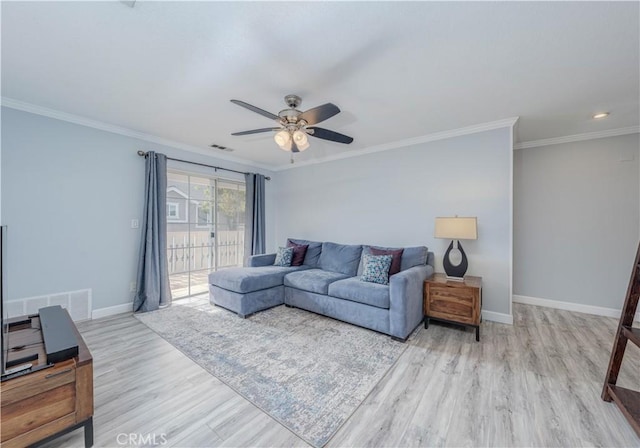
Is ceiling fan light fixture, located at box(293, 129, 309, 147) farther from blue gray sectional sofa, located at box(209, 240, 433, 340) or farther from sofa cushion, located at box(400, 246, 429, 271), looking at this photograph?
sofa cushion, located at box(400, 246, 429, 271)

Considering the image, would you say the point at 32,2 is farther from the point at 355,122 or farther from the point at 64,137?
the point at 355,122

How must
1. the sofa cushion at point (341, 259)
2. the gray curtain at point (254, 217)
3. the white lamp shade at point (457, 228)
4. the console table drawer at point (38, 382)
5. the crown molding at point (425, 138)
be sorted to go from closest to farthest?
the console table drawer at point (38, 382)
the white lamp shade at point (457, 228)
the crown molding at point (425, 138)
the sofa cushion at point (341, 259)
the gray curtain at point (254, 217)

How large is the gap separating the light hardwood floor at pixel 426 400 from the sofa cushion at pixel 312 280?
1.26 meters

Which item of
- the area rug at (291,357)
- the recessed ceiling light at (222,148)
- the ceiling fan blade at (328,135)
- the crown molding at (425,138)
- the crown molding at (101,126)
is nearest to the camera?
the area rug at (291,357)

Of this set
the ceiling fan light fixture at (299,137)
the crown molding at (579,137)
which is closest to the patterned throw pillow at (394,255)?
the ceiling fan light fixture at (299,137)

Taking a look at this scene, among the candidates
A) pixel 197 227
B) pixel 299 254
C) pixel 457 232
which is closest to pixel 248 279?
pixel 299 254

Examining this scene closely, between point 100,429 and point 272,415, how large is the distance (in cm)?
104

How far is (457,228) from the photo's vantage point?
10.1 feet

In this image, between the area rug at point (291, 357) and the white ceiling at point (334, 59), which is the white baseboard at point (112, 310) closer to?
the area rug at point (291, 357)

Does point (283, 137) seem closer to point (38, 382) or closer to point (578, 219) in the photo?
point (38, 382)

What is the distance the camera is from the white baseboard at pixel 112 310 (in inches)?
134

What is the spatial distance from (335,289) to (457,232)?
1.63 meters

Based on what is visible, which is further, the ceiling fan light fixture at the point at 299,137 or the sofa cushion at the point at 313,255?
the sofa cushion at the point at 313,255

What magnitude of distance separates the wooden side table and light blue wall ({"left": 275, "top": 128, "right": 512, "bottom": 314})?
1.67 feet
